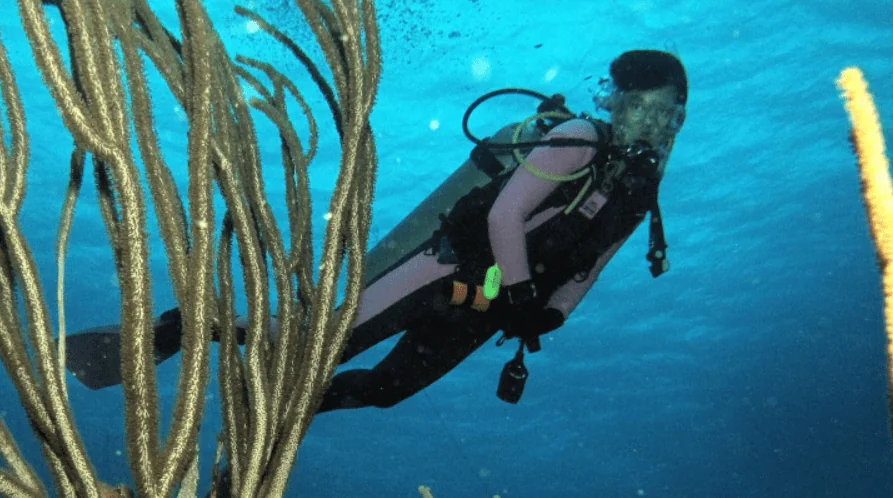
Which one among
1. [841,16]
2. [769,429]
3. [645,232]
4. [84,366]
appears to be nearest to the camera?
[84,366]

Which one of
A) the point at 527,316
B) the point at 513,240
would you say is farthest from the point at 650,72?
the point at 527,316

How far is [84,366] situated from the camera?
338 cm

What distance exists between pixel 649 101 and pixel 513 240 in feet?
4.77

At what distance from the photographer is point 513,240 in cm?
368

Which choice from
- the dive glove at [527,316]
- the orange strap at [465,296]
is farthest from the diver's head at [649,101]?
the orange strap at [465,296]

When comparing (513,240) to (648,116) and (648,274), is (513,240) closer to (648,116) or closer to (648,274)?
(648,116)

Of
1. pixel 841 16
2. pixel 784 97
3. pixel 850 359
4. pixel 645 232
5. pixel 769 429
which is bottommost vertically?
pixel 769 429

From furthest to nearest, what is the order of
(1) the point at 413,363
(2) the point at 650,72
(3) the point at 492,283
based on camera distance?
(1) the point at 413,363 → (2) the point at 650,72 → (3) the point at 492,283

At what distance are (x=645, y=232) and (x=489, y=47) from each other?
815 centimetres

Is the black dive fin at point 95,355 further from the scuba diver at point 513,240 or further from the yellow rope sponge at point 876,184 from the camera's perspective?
the yellow rope sponge at point 876,184

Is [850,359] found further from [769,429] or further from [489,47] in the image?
[489,47]

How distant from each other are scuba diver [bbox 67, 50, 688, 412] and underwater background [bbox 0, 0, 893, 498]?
1.91m

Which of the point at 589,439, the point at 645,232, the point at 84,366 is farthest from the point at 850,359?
the point at 84,366

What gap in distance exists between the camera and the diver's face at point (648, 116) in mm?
4031
